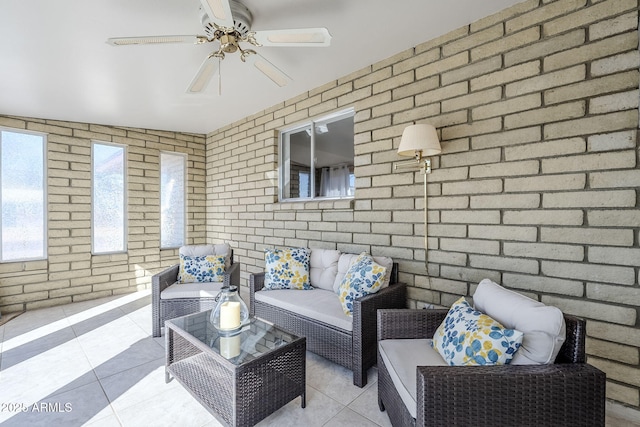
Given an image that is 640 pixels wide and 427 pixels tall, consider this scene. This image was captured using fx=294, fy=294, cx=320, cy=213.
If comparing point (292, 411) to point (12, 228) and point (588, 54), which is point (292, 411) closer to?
point (588, 54)

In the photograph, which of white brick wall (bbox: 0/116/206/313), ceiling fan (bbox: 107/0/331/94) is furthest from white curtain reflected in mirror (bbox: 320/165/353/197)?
white brick wall (bbox: 0/116/206/313)

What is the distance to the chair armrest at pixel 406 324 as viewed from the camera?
5.95 feet

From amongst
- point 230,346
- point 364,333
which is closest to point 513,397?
point 364,333

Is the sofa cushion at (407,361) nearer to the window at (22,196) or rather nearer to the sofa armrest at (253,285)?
the sofa armrest at (253,285)

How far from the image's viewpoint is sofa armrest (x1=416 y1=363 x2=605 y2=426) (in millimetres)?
1151

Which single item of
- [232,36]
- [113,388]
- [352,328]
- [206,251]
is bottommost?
[113,388]

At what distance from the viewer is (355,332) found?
2.03 meters

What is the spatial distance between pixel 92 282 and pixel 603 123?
5705 millimetres

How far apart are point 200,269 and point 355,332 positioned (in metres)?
2.01

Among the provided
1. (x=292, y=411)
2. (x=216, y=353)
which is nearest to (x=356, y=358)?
(x=292, y=411)

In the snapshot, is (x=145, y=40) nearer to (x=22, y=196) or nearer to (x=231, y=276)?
(x=231, y=276)

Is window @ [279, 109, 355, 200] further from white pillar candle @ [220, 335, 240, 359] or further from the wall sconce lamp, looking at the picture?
white pillar candle @ [220, 335, 240, 359]

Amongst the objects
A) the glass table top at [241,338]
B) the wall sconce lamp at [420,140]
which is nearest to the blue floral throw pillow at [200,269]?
the glass table top at [241,338]

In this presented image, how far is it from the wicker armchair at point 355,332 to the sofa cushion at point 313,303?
0.14 ft
